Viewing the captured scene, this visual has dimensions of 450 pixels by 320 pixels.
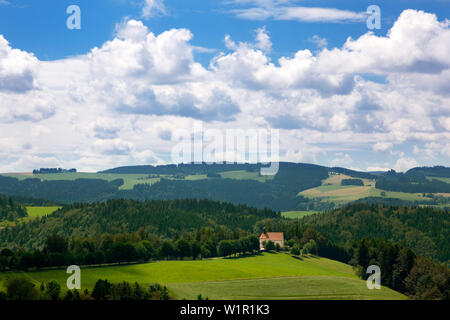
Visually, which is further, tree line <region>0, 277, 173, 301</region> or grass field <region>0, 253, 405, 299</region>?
grass field <region>0, 253, 405, 299</region>

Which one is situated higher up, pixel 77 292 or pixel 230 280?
pixel 77 292

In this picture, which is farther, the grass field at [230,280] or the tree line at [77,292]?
the grass field at [230,280]

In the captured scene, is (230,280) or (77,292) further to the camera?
(230,280)

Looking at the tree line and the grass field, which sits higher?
the tree line

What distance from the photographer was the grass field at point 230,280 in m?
123

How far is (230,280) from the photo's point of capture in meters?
142

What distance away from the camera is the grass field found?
12338 centimetres

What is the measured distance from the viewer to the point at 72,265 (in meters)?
146
